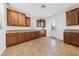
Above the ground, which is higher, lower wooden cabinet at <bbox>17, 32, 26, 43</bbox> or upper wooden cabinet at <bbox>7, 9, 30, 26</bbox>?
upper wooden cabinet at <bbox>7, 9, 30, 26</bbox>

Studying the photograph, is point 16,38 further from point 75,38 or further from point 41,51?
point 75,38

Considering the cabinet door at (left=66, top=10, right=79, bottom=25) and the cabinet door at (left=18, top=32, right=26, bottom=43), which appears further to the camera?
the cabinet door at (left=18, top=32, right=26, bottom=43)

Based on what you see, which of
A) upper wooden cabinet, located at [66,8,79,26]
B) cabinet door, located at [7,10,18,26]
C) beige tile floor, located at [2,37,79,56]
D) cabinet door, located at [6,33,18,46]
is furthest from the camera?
upper wooden cabinet, located at [66,8,79,26]

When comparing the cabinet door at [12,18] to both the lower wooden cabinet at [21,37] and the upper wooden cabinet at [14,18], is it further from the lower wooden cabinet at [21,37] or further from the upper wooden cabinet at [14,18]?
the lower wooden cabinet at [21,37]

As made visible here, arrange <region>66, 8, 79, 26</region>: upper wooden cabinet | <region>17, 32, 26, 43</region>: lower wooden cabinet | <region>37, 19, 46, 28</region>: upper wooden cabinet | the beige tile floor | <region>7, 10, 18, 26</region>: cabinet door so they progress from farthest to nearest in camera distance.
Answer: <region>37, 19, 46, 28</region>: upper wooden cabinet
<region>17, 32, 26, 43</region>: lower wooden cabinet
<region>66, 8, 79, 26</region>: upper wooden cabinet
<region>7, 10, 18, 26</region>: cabinet door
the beige tile floor

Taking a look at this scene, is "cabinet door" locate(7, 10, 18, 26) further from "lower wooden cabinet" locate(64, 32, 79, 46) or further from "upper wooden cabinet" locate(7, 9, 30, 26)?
"lower wooden cabinet" locate(64, 32, 79, 46)

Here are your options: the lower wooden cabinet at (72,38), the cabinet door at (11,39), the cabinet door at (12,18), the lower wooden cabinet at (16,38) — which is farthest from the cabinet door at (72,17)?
the cabinet door at (11,39)

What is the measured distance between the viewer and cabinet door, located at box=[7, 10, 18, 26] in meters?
5.24

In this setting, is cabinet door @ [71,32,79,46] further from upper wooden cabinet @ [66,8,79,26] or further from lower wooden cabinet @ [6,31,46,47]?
lower wooden cabinet @ [6,31,46,47]

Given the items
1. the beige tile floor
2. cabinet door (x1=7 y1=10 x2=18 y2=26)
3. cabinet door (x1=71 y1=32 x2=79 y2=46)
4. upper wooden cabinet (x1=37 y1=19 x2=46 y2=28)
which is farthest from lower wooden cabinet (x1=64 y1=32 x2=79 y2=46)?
upper wooden cabinet (x1=37 y1=19 x2=46 y2=28)

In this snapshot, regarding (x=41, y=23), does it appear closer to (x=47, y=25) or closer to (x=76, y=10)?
(x=47, y=25)

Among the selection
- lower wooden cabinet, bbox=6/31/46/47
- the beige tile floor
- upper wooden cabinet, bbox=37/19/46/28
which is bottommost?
the beige tile floor

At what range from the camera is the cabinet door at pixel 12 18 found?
5.24m

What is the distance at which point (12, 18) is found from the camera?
5582 mm
